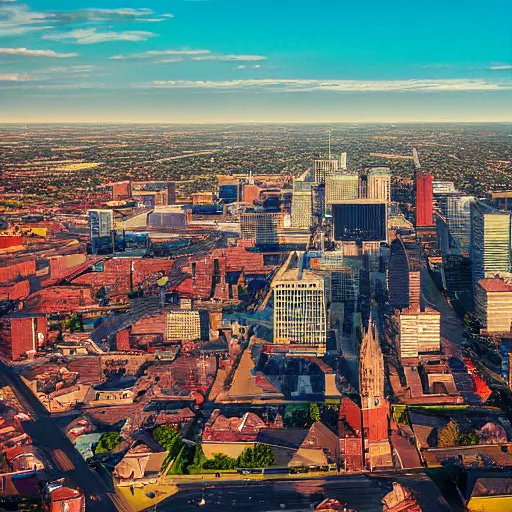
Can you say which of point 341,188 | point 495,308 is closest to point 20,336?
point 495,308

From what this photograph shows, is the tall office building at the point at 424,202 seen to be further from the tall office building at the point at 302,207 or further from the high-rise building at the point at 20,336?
the high-rise building at the point at 20,336

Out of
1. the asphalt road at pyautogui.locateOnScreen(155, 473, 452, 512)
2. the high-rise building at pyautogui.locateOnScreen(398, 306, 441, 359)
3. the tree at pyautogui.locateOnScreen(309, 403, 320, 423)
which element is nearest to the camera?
the asphalt road at pyautogui.locateOnScreen(155, 473, 452, 512)

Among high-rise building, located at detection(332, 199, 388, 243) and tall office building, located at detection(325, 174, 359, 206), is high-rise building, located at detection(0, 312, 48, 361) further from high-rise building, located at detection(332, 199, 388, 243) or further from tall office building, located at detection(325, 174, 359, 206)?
tall office building, located at detection(325, 174, 359, 206)

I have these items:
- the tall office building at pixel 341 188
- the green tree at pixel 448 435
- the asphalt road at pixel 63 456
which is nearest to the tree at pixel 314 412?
the green tree at pixel 448 435

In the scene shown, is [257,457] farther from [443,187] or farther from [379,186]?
[443,187]

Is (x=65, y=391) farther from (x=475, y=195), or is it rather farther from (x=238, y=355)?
(x=475, y=195)

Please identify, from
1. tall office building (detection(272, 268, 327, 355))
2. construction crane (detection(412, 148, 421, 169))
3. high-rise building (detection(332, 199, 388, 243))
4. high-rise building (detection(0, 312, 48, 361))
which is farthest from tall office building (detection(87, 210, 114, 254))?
construction crane (detection(412, 148, 421, 169))
